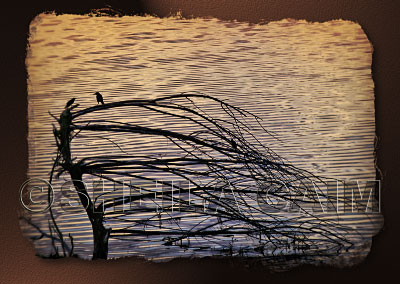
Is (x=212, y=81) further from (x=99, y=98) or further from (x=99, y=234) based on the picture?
(x=99, y=234)

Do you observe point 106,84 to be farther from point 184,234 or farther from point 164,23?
point 184,234

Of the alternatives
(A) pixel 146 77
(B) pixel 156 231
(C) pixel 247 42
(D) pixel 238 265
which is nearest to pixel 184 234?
(B) pixel 156 231

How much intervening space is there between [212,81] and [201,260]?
1.94ft

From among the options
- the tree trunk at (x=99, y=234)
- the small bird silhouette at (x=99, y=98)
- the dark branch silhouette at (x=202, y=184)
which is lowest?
the tree trunk at (x=99, y=234)

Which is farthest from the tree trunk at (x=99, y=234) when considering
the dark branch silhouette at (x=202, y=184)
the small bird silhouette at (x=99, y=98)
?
the small bird silhouette at (x=99, y=98)

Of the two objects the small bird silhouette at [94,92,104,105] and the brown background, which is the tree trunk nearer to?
the brown background

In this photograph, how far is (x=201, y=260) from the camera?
115 centimetres

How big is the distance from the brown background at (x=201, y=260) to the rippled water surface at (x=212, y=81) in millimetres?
44

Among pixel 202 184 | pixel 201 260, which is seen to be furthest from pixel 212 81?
pixel 201 260

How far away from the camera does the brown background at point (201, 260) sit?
45.0 inches

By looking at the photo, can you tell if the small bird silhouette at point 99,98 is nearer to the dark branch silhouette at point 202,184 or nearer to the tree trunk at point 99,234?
the dark branch silhouette at point 202,184

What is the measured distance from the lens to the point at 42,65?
3.74 feet

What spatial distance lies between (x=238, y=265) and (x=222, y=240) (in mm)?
106

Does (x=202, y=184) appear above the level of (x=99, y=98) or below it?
below
